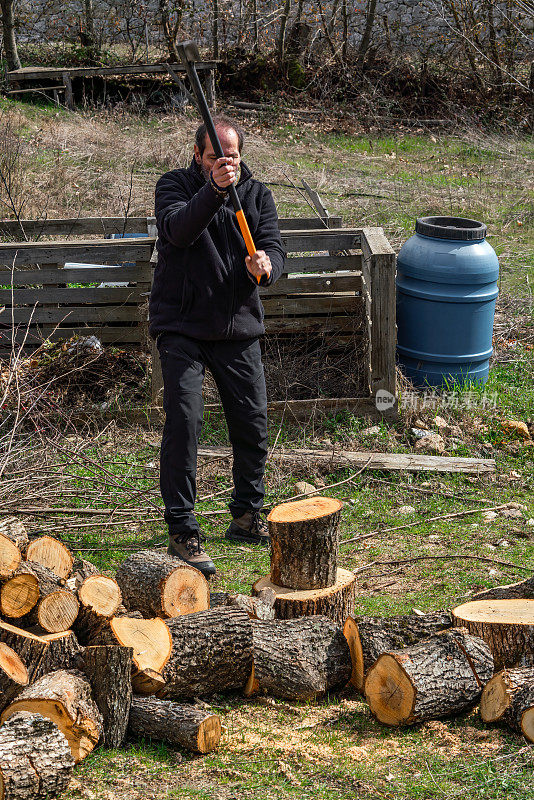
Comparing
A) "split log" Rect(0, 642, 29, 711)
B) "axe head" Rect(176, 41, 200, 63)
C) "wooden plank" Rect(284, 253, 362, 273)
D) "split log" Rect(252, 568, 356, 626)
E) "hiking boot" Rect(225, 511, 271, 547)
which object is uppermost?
"axe head" Rect(176, 41, 200, 63)

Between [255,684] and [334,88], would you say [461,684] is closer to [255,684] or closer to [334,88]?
[255,684]

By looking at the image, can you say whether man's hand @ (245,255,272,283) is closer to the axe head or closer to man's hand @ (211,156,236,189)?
man's hand @ (211,156,236,189)

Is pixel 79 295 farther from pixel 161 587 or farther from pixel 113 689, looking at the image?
pixel 113 689

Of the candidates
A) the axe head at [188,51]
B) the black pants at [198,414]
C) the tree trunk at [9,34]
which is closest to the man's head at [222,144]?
the axe head at [188,51]

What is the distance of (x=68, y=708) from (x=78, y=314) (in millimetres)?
3807

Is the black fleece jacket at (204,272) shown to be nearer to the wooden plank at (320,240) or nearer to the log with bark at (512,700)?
the wooden plank at (320,240)

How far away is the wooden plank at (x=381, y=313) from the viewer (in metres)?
5.85

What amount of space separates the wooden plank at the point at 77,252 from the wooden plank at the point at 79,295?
0.21 metres

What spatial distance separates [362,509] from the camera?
17.3 ft

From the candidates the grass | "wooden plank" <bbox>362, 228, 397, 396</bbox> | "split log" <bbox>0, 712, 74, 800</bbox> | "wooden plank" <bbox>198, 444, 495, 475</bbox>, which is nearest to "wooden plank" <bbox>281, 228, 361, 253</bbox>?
"wooden plank" <bbox>362, 228, 397, 396</bbox>

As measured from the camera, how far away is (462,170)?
12914 millimetres

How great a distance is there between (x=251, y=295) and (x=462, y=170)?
30.9 ft

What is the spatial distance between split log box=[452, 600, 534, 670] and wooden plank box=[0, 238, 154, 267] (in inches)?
144

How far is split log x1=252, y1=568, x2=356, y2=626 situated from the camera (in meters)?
3.74
